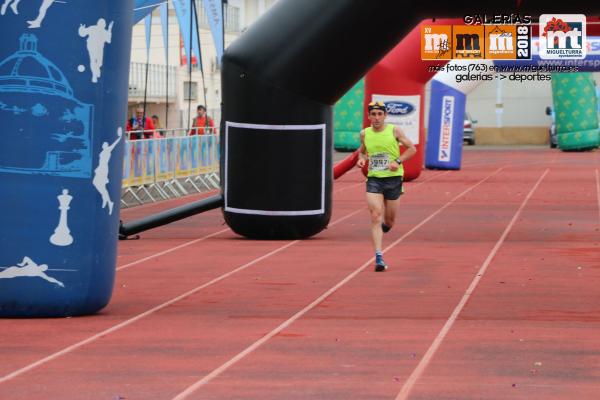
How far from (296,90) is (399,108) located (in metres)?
12.4

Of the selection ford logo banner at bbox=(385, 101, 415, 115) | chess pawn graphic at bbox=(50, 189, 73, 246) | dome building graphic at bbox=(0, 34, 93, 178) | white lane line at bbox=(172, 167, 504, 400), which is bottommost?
white lane line at bbox=(172, 167, 504, 400)

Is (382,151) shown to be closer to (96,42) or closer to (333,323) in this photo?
(333,323)

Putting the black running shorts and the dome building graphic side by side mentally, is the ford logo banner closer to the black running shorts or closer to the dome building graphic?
the black running shorts

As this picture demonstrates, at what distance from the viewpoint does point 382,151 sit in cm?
1462

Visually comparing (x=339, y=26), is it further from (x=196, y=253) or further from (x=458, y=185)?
(x=458, y=185)

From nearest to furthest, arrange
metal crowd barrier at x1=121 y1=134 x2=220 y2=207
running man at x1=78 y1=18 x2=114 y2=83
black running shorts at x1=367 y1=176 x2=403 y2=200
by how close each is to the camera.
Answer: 1. running man at x1=78 y1=18 x2=114 y2=83
2. black running shorts at x1=367 y1=176 x2=403 y2=200
3. metal crowd barrier at x1=121 y1=134 x2=220 y2=207

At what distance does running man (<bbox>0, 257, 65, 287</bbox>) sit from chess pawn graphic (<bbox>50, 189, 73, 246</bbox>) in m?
0.20

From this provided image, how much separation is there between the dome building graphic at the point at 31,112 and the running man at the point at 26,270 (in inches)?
25.6

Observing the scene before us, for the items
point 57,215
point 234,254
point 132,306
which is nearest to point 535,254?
point 234,254

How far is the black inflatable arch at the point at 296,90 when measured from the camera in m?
16.6

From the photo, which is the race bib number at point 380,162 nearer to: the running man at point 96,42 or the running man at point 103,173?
the running man at point 103,173

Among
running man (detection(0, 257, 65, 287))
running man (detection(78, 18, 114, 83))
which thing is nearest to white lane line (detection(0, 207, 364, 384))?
running man (detection(0, 257, 65, 287))

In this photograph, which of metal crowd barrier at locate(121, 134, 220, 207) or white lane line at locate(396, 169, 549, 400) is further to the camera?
metal crowd barrier at locate(121, 134, 220, 207)

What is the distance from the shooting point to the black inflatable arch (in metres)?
16.6
